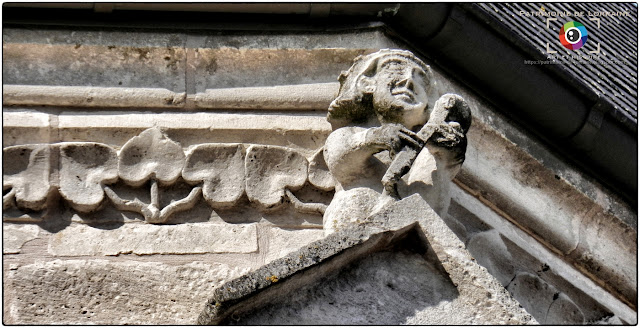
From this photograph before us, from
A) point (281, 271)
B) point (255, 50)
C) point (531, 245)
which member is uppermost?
point (281, 271)

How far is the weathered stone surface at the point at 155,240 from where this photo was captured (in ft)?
15.1

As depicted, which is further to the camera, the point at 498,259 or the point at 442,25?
the point at 442,25

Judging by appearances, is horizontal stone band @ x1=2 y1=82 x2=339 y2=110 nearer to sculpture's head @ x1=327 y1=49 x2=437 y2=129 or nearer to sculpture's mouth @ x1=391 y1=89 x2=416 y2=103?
sculpture's head @ x1=327 y1=49 x2=437 y2=129

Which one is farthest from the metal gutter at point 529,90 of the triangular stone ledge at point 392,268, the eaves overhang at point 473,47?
the triangular stone ledge at point 392,268

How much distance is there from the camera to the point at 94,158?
16.0 ft

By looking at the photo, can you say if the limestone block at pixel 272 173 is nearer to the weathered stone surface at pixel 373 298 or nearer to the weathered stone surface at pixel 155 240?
the weathered stone surface at pixel 155 240

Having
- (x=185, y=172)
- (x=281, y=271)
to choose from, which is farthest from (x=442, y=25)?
(x=281, y=271)

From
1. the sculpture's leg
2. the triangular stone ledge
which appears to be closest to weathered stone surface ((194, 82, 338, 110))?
the sculpture's leg

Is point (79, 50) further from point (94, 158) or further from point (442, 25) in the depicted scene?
point (442, 25)

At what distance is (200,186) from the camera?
484cm

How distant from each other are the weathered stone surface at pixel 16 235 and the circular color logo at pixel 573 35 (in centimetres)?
244

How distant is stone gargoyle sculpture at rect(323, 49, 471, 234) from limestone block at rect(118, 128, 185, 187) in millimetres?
474

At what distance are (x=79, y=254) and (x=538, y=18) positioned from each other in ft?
8.09

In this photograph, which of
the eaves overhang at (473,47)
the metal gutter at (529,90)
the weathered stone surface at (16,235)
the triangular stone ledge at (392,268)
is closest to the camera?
the triangular stone ledge at (392,268)
